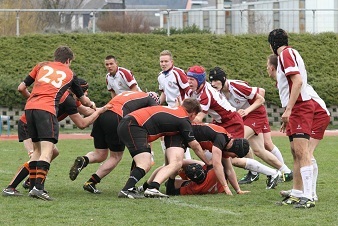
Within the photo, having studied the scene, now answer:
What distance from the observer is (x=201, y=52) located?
30312mm

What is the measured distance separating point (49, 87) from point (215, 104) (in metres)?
2.32

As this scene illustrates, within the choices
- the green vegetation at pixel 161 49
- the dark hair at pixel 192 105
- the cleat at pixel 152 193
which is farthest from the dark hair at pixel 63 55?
the green vegetation at pixel 161 49

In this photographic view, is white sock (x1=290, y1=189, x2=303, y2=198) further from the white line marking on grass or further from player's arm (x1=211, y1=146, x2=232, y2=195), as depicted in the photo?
player's arm (x1=211, y1=146, x2=232, y2=195)

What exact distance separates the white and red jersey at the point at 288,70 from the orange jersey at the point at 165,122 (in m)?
1.35

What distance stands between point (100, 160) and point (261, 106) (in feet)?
9.25

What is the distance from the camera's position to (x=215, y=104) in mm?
11078

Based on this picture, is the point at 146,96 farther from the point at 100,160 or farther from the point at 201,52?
the point at 201,52

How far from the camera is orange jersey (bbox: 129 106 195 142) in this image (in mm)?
10070

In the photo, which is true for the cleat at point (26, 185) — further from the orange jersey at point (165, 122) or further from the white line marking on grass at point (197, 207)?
the white line marking on grass at point (197, 207)

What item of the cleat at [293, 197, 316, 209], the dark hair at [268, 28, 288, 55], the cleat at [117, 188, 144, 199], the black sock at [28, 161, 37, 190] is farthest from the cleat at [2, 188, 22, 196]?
the dark hair at [268, 28, 288, 55]

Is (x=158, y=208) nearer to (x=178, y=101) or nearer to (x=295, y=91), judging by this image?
(x=295, y=91)

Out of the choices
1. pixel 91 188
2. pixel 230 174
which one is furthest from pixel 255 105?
pixel 91 188

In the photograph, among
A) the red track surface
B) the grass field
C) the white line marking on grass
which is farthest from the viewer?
the red track surface

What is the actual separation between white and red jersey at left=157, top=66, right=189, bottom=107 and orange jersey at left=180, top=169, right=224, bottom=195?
156 inches
